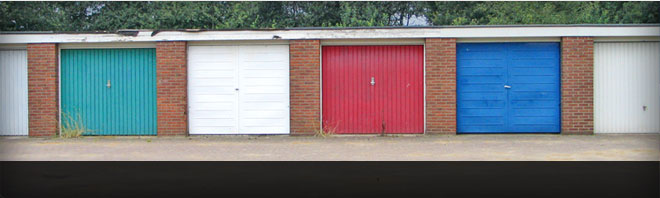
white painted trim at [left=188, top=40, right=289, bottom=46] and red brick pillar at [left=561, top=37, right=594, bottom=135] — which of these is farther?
white painted trim at [left=188, top=40, right=289, bottom=46]

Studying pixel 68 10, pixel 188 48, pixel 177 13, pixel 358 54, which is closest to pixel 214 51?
pixel 188 48

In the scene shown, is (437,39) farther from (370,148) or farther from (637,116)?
(637,116)

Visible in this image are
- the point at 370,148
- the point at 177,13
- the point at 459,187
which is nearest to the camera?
the point at 459,187

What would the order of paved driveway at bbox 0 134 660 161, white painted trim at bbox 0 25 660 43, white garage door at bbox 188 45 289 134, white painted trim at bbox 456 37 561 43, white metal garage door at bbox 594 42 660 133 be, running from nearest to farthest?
paved driveway at bbox 0 134 660 161, white painted trim at bbox 0 25 660 43, white painted trim at bbox 456 37 561 43, white metal garage door at bbox 594 42 660 133, white garage door at bbox 188 45 289 134

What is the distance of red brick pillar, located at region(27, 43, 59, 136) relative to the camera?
15.4m

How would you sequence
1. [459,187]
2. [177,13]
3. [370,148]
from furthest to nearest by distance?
[177,13]
[370,148]
[459,187]

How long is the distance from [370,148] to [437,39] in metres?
→ 3.55

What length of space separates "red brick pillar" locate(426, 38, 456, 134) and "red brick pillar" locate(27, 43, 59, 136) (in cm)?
828

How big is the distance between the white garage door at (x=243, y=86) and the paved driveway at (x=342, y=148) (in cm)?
41

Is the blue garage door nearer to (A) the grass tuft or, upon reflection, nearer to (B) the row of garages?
(B) the row of garages

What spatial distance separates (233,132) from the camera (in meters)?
15.5

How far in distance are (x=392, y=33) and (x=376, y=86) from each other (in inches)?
49.0

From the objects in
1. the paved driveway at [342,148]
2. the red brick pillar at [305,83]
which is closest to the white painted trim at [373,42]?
the red brick pillar at [305,83]

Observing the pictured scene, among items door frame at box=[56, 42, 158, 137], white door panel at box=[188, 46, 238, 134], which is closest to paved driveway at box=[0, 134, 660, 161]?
white door panel at box=[188, 46, 238, 134]
